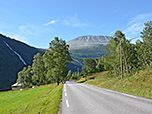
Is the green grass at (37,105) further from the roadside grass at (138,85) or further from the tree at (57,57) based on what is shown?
the tree at (57,57)

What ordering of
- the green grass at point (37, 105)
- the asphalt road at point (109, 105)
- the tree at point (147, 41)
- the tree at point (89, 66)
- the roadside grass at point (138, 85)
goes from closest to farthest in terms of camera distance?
the asphalt road at point (109, 105) < the green grass at point (37, 105) < the roadside grass at point (138, 85) < the tree at point (147, 41) < the tree at point (89, 66)

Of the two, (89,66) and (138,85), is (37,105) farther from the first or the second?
(89,66)

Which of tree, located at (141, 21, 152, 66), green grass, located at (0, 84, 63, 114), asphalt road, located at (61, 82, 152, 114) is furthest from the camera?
tree, located at (141, 21, 152, 66)

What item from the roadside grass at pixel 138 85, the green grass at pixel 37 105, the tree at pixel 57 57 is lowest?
the green grass at pixel 37 105

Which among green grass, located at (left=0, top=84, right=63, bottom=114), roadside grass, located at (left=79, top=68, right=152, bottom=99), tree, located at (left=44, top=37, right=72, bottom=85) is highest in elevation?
tree, located at (left=44, top=37, right=72, bottom=85)

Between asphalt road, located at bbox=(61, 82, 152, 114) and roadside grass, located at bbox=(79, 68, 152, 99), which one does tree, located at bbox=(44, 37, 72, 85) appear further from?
asphalt road, located at bbox=(61, 82, 152, 114)

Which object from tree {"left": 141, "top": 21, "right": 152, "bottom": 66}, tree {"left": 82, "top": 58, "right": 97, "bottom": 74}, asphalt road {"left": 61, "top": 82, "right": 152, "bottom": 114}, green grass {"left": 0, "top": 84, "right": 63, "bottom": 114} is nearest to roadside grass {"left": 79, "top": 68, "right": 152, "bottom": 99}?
asphalt road {"left": 61, "top": 82, "right": 152, "bottom": 114}

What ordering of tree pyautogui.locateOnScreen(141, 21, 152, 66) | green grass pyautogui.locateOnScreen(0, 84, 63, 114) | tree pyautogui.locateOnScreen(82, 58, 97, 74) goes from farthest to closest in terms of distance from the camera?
tree pyautogui.locateOnScreen(82, 58, 97, 74)
tree pyautogui.locateOnScreen(141, 21, 152, 66)
green grass pyautogui.locateOnScreen(0, 84, 63, 114)

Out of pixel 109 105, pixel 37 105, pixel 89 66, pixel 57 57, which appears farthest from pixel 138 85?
pixel 89 66

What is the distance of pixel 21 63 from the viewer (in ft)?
426

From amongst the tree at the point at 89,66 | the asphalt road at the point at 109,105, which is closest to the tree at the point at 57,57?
the asphalt road at the point at 109,105

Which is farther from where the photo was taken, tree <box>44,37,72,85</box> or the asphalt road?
tree <box>44,37,72,85</box>

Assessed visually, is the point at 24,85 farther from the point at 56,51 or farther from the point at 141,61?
the point at 141,61

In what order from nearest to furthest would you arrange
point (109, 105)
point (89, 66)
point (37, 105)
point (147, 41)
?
point (109, 105) → point (37, 105) → point (147, 41) → point (89, 66)
